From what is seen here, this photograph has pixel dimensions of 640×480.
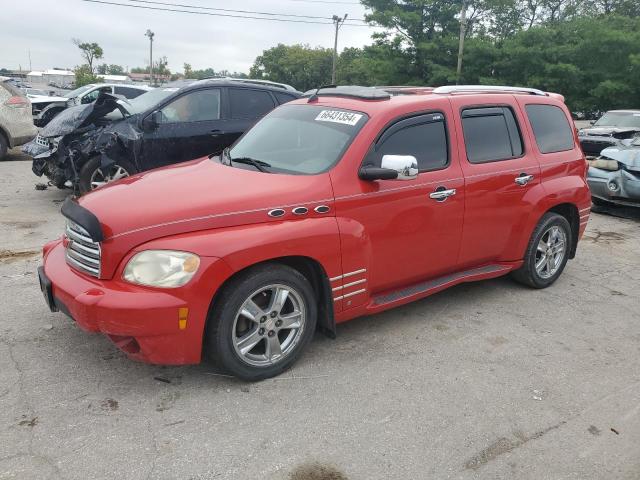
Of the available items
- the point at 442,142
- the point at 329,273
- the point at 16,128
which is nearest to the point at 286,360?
the point at 329,273

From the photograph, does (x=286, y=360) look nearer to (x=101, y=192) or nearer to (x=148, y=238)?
(x=148, y=238)

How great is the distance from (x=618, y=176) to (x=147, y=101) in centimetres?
720

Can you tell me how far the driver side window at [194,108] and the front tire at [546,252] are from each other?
191 inches

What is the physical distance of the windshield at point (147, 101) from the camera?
8.01 meters

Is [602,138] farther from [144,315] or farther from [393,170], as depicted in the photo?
[144,315]

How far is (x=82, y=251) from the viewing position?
133 inches

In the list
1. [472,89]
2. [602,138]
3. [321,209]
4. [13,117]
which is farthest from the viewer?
[602,138]

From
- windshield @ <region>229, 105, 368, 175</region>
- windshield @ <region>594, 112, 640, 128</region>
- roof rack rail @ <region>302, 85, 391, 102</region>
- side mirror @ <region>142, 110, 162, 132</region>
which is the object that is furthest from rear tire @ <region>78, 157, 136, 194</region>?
windshield @ <region>594, 112, 640, 128</region>

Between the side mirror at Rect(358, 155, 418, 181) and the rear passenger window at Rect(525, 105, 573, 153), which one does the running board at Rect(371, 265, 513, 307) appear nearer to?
the side mirror at Rect(358, 155, 418, 181)

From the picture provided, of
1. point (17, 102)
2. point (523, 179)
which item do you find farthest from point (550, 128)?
point (17, 102)

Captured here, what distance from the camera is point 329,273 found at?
3.65m

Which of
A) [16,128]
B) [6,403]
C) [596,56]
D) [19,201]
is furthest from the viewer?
[596,56]

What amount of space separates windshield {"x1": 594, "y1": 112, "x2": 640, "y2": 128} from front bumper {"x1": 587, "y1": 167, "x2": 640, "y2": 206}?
725cm

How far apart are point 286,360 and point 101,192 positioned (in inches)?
63.8
